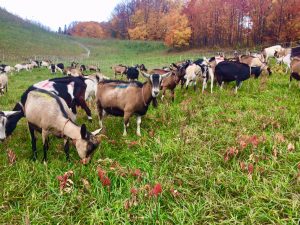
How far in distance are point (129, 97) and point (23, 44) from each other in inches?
2154

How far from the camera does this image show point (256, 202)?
412 centimetres

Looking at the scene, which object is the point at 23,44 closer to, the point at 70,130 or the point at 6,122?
the point at 6,122

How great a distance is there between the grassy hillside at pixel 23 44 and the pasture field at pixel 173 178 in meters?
43.0

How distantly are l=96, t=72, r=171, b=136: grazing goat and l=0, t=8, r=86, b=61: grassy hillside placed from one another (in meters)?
41.0

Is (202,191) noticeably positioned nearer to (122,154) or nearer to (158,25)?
(122,154)

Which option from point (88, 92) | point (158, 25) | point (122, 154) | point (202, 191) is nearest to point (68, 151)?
point (122, 154)

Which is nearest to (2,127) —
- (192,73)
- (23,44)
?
(192,73)

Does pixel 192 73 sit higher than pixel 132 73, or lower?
higher

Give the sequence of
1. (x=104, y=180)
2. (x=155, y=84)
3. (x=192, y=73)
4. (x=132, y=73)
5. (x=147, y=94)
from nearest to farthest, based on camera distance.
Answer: (x=104, y=180)
(x=155, y=84)
(x=147, y=94)
(x=192, y=73)
(x=132, y=73)

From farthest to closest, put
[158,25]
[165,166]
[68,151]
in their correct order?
[158,25] < [68,151] < [165,166]

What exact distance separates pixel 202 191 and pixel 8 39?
59.2 metres

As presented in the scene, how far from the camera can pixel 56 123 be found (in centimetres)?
571

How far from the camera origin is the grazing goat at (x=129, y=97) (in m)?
7.41

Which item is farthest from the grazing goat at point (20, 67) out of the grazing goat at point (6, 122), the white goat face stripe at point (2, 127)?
the white goat face stripe at point (2, 127)
